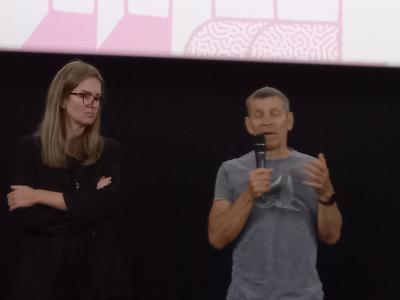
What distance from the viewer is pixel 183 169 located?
2.67 meters

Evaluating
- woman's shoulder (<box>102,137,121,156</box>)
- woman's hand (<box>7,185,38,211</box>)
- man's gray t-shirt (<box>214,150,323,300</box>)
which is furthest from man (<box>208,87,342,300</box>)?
woman's hand (<box>7,185,38,211</box>)

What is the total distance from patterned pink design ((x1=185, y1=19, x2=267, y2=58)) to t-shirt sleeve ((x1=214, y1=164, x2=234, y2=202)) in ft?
1.75

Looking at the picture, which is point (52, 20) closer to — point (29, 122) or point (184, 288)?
point (29, 122)

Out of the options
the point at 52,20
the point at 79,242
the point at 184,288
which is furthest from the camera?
the point at 184,288

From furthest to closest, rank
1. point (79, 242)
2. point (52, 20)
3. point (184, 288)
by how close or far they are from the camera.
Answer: point (184, 288) < point (52, 20) < point (79, 242)

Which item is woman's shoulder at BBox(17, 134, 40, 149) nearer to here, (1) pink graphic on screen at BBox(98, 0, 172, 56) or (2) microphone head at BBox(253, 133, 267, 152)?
(1) pink graphic on screen at BBox(98, 0, 172, 56)

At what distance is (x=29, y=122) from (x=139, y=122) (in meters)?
0.45

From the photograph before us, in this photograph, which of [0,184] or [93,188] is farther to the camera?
[0,184]

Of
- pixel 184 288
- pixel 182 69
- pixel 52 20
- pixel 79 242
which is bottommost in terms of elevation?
pixel 184 288

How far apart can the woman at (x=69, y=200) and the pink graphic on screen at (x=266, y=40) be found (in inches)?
19.7

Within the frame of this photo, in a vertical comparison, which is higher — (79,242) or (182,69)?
(182,69)

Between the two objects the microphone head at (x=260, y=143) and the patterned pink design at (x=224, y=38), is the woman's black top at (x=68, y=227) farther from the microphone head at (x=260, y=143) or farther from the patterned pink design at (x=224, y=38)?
the patterned pink design at (x=224, y=38)

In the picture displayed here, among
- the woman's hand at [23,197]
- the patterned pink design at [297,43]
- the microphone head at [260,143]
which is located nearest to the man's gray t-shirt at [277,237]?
the microphone head at [260,143]

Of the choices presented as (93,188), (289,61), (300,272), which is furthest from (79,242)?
(289,61)
